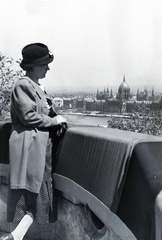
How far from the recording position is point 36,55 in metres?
2.95

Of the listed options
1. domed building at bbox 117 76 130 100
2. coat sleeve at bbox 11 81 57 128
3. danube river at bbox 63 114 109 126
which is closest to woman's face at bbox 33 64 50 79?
coat sleeve at bbox 11 81 57 128

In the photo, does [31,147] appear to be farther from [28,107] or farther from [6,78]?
[6,78]

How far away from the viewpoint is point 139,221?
6.45 ft

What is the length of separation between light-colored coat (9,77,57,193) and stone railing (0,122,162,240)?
16 centimetres

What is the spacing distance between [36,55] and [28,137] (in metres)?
0.55

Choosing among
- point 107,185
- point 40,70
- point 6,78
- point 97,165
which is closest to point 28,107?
point 40,70

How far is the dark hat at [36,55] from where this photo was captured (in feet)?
9.70

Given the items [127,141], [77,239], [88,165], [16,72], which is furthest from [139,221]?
[16,72]

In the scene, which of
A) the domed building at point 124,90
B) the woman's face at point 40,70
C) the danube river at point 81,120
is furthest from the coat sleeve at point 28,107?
the domed building at point 124,90

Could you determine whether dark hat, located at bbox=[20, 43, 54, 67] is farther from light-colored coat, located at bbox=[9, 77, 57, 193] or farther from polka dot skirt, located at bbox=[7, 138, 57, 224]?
polka dot skirt, located at bbox=[7, 138, 57, 224]

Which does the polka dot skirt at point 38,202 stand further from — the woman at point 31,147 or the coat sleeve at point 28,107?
the coat sleeve at point 28,107

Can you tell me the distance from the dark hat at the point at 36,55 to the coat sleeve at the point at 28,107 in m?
0.18

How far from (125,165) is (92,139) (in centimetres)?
52

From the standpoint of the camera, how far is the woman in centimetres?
285
